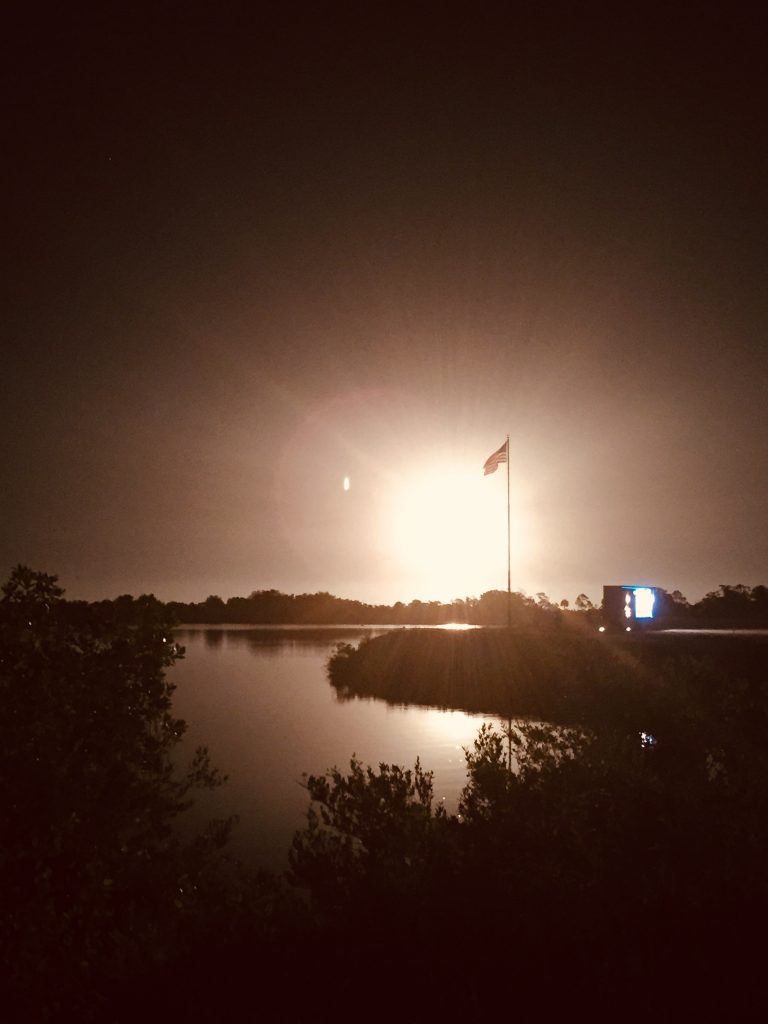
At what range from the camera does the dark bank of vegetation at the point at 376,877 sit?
7.84 meters

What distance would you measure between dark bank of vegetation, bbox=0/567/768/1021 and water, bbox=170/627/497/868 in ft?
12.7

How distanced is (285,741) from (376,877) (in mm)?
43123

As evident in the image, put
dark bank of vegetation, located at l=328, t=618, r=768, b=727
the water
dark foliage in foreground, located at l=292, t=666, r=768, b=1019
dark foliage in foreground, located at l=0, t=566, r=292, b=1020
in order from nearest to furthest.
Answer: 1. dark foliage in foreground, located at l=292, t=666, r=768, b=1019
2. dark foliage in foreground, located at l=0, t=566, r=292, b=1020
3. the water
4. dark bank of vegetation, located at l=328, t=618, r=768, b=727

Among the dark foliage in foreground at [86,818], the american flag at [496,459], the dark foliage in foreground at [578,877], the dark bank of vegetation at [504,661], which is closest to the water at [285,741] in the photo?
the dark foliage in foreground at [86,818]

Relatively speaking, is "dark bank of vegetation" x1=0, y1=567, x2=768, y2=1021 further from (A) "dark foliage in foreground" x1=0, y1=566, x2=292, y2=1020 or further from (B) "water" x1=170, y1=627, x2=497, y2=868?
(B) "water" x1=170, y1=627, x2=497, y2=868

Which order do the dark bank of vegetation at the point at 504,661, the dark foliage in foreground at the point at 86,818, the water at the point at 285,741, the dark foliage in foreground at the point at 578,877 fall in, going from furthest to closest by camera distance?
the dark bank of vegetation at the point at 504,661, the water at the point at 285,741, the dark foliage in foreground at the point at 86,818, the dark foliage in foreground at the point at 578,877

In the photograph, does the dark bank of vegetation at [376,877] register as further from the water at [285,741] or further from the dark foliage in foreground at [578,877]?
the water at [285,741]

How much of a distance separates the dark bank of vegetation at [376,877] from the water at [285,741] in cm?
387

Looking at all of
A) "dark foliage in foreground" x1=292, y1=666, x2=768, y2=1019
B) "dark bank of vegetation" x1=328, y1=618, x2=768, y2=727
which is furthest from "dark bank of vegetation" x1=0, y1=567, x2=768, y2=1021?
"dark bank of vegetation" x1=328, y1=618, x2=768, y2=727

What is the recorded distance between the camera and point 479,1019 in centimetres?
718

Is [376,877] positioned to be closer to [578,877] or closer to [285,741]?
[578,877]

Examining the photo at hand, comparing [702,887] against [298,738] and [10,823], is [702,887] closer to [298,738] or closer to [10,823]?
[10,823]

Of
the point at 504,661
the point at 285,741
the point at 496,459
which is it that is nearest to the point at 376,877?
the point at 285,741

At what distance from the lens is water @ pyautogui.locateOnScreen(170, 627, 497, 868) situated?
100 feet
